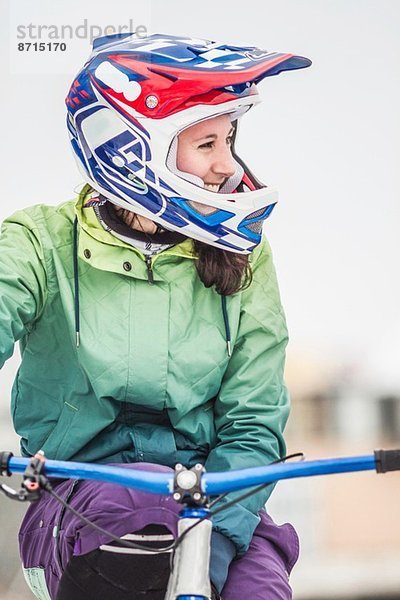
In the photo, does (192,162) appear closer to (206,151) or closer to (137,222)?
(206,151)

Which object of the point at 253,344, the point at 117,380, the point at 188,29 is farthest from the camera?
the point at 188,29

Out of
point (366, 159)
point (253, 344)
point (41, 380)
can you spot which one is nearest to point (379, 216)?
point (366, 159)

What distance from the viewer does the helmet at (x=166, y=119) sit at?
2.11 metres

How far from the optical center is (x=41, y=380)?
2205 mm

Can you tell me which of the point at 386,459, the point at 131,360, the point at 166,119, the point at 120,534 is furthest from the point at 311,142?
the point at 386,459

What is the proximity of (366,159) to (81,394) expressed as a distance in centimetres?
145

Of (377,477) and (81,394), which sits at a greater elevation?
(81,394)

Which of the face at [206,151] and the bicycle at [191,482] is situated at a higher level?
the face at [206,151]

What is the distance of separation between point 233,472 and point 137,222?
0.80m

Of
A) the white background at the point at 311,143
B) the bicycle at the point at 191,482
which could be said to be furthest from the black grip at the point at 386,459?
the white background at the point at 311,143

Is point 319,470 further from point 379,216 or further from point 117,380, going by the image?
point 379,216

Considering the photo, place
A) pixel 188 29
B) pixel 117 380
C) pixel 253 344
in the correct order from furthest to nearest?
pixel 188 29 → pixel 253 344 → pixel 117 380

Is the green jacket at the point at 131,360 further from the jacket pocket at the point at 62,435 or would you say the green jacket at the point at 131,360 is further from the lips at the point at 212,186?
the lips at the point at 212,186

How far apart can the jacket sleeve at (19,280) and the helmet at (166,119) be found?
169mm
